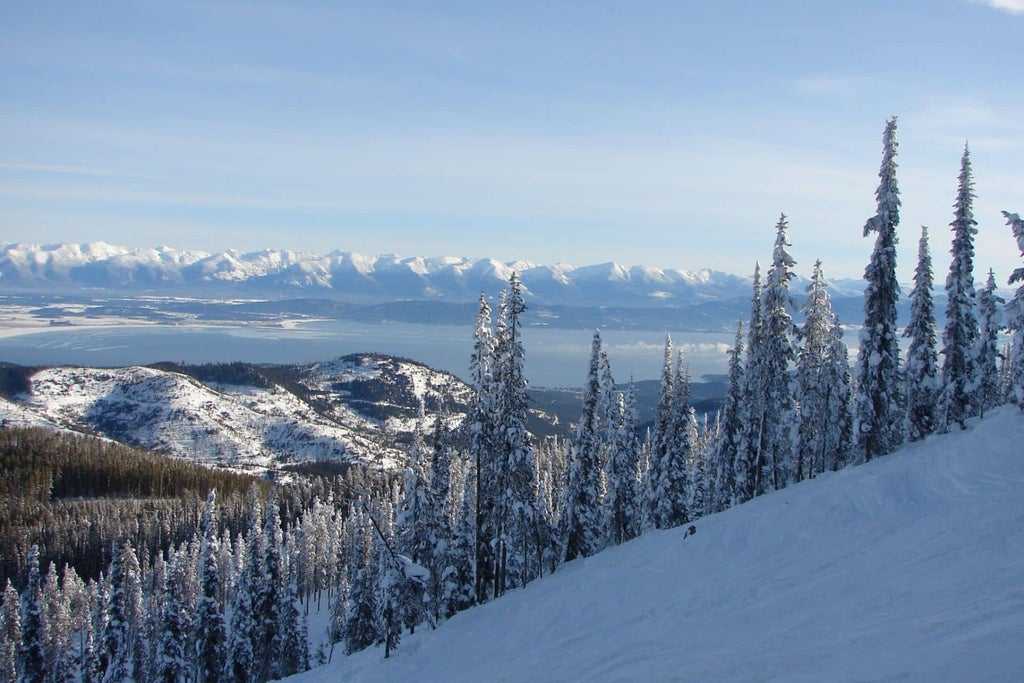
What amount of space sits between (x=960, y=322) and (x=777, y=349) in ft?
38.1

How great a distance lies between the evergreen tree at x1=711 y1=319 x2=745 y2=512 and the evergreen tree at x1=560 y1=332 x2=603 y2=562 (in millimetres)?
10172

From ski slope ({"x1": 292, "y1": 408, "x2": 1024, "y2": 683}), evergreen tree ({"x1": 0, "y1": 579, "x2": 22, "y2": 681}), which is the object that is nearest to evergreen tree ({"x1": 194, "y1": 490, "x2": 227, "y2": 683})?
ski slope ({"x1": 292, "y1": 408, "x2": 1024, "y2": 683})

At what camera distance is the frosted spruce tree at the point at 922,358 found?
38.4 metres

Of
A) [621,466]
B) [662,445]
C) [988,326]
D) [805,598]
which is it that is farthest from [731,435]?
[805,598]

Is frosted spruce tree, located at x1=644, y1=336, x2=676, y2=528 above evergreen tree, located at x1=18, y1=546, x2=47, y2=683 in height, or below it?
above

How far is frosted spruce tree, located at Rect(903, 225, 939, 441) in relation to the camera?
38375mm

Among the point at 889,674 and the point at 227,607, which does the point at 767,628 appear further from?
the point at 227,607

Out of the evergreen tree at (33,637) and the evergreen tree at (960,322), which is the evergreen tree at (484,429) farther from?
the evergreen tree at (33,637)

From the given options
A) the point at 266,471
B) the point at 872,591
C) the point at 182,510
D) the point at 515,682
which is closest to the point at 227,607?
the point at 182,510

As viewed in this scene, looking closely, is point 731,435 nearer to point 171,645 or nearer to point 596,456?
point 596,456

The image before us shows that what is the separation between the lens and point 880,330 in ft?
119

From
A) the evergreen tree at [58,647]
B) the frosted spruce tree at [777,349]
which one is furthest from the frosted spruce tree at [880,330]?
the evergreen tree at [58,647]

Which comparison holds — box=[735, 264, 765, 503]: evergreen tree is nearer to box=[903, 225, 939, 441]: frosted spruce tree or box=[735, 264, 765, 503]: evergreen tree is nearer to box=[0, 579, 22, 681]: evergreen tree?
box=[903, 225, 939, 441]: frosted spruce tree

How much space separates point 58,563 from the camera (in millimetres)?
105688
